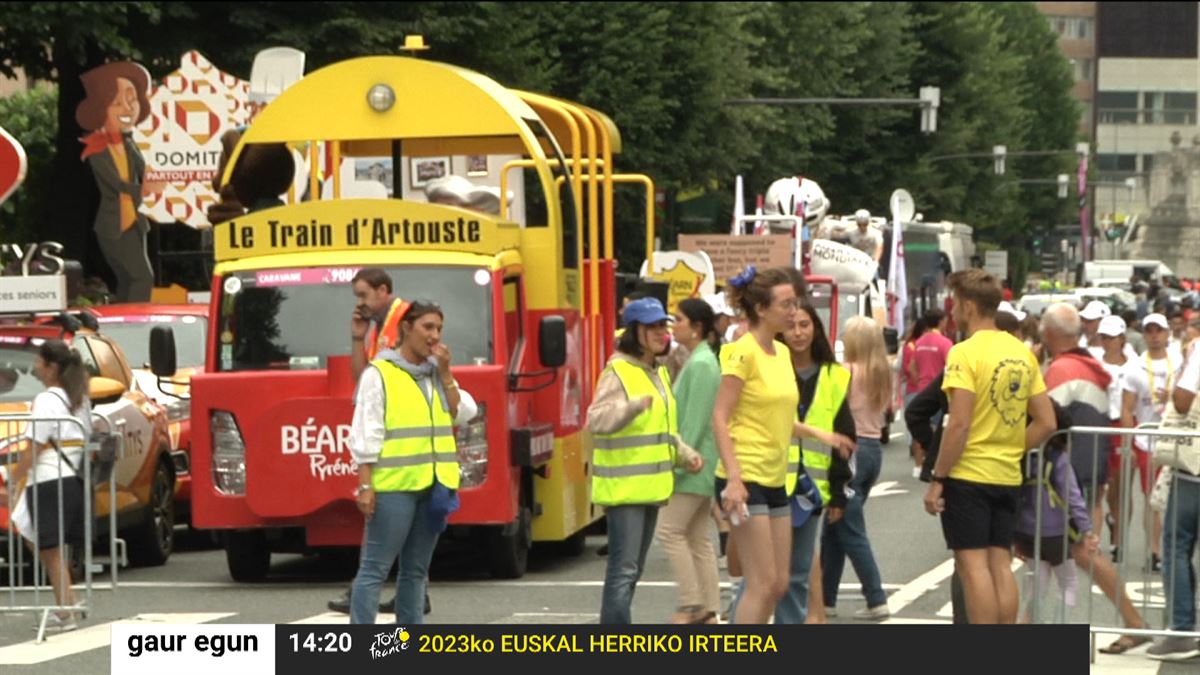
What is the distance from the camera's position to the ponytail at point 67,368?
14.0 m

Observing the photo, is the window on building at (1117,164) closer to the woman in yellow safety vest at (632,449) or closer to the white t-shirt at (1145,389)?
the white t-shirt at (1145,389)

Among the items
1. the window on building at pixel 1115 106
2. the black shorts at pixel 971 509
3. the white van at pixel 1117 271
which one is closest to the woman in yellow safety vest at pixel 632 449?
the black shorts at pixel 971 509

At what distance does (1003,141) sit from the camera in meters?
84.5

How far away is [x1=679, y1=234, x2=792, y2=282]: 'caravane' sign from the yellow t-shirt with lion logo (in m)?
21.7

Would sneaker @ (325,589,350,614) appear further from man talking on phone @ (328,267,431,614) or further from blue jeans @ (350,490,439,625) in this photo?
blue jeans @ (350,490,439,625)

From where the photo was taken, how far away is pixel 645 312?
12602mm

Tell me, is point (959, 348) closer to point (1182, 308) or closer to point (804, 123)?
point (1182, 308)

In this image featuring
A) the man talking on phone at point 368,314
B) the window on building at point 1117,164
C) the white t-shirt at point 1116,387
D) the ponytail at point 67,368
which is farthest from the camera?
the window on building at point 1117,164

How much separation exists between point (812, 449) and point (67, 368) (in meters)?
4.12

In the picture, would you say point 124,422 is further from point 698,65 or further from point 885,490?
point 698,65

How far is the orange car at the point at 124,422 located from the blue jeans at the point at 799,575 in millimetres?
5526

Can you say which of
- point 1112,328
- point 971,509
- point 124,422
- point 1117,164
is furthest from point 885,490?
point 1117,164

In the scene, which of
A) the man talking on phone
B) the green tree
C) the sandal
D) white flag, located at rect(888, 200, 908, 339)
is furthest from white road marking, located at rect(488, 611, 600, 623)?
white flag, located at rect(888, 200, 908, 339)

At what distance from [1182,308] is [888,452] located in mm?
7525
